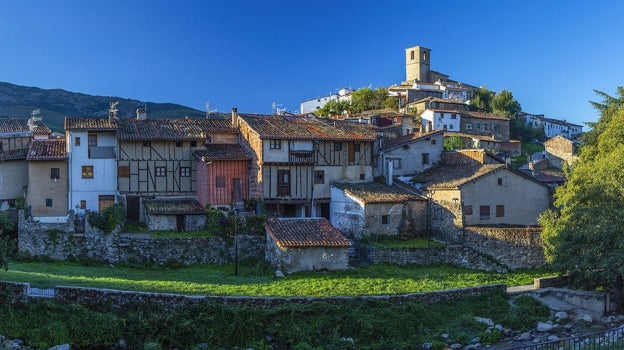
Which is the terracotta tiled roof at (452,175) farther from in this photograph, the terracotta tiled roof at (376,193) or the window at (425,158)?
the terracotta tiled roof at (376,193)

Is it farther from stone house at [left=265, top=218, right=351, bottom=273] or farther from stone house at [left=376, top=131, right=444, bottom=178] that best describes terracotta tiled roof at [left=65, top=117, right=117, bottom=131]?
stone house at [left=376, top=131, right=444, bottom=178]

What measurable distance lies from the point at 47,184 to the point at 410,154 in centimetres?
2551

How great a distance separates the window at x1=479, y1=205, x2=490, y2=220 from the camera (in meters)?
38.5

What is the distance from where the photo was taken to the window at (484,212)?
3850cm

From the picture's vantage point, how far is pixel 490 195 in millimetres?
38781

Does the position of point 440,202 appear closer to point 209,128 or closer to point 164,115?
point 209,128

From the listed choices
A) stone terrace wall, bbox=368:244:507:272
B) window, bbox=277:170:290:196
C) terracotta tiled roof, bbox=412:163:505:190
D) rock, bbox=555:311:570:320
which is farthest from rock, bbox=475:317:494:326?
window, bbox=277:170:290:196

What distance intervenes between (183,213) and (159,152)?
6246mm

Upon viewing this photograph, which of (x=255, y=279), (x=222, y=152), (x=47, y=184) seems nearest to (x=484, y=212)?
(x=255, y=279)

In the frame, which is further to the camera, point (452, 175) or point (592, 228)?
point (452, 175)

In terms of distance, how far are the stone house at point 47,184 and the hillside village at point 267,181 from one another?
0.22 feet

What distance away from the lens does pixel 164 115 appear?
379 ft

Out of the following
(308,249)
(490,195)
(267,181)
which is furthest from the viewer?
(267,181)

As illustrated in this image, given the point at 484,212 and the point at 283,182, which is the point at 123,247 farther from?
the point at 484,212
